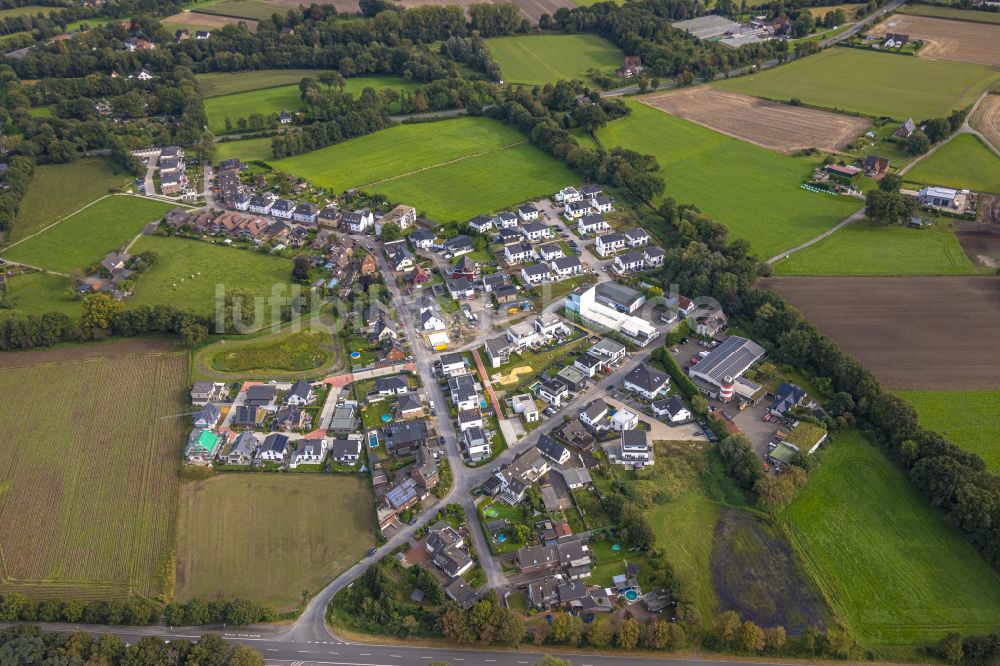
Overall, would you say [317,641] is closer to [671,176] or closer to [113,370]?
[113,370]

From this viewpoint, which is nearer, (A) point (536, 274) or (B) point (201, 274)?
(A) point (536, 274)

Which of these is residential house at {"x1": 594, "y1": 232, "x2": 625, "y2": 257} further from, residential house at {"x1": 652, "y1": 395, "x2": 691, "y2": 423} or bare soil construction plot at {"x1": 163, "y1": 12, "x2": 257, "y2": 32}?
bare soil construction plot at {"x1": 163, "y1": 12, "x2": 257, "y2": 32}

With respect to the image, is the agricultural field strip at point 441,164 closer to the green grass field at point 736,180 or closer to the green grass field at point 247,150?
the green grass field at point 736,180

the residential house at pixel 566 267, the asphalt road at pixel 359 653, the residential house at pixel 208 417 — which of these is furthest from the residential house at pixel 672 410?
the residential house at pixel 208 417

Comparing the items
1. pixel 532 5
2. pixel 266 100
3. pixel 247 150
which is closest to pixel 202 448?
pixel 247 150

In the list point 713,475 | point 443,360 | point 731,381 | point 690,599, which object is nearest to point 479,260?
point 443,360

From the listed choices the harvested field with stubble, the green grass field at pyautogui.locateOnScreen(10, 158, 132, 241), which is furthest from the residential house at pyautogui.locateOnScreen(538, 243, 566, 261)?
the green grass field at pyautogui.locateOnScreen(10, 158, 132, 241)

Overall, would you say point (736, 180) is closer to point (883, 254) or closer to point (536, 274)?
point (883, 254)
